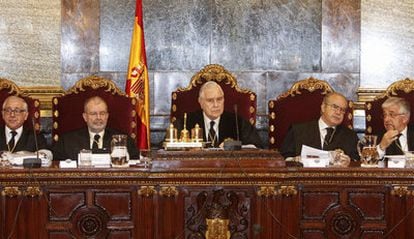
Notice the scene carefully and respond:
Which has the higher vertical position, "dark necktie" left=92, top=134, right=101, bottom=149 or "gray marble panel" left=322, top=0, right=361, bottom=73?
"gray marble panel" left=322, top=0, right=361, bottom=73

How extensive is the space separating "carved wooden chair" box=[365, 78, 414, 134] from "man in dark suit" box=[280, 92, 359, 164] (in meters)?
0.42

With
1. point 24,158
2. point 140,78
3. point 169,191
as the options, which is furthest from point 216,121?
point 24,158

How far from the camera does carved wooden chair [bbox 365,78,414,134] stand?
21.7 feet

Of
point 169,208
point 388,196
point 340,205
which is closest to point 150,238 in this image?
point 169,208

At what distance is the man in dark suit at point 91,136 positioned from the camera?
595 cm

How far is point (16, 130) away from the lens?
621 cm

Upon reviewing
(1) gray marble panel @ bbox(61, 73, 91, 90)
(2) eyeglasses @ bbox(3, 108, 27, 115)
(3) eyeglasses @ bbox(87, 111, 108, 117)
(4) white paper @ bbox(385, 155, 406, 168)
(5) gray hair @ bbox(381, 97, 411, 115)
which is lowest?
(4) white paper @ bbox(385, 155, 406, 168)

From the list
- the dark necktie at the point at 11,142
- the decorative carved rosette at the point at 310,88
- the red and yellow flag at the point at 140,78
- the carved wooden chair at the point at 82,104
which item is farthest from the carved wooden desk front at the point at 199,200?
the red and yellow flag at the point at 140,78

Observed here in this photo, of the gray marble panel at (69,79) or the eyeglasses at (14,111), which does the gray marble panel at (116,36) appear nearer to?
the gray marble panel at (69,79)

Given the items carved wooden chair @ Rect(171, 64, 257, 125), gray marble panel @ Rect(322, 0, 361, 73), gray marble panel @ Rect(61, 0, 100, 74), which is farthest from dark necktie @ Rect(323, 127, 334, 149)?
gray marble panel @ Rect(61, 0, 100, 74)

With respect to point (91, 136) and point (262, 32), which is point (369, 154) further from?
point (262, 32)

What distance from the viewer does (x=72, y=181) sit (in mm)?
4785

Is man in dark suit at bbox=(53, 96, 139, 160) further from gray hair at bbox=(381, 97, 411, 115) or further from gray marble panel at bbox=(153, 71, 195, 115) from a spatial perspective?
gray hair at bbox=(381, 97, 411, 115)

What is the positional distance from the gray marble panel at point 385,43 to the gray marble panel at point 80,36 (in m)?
2.55
